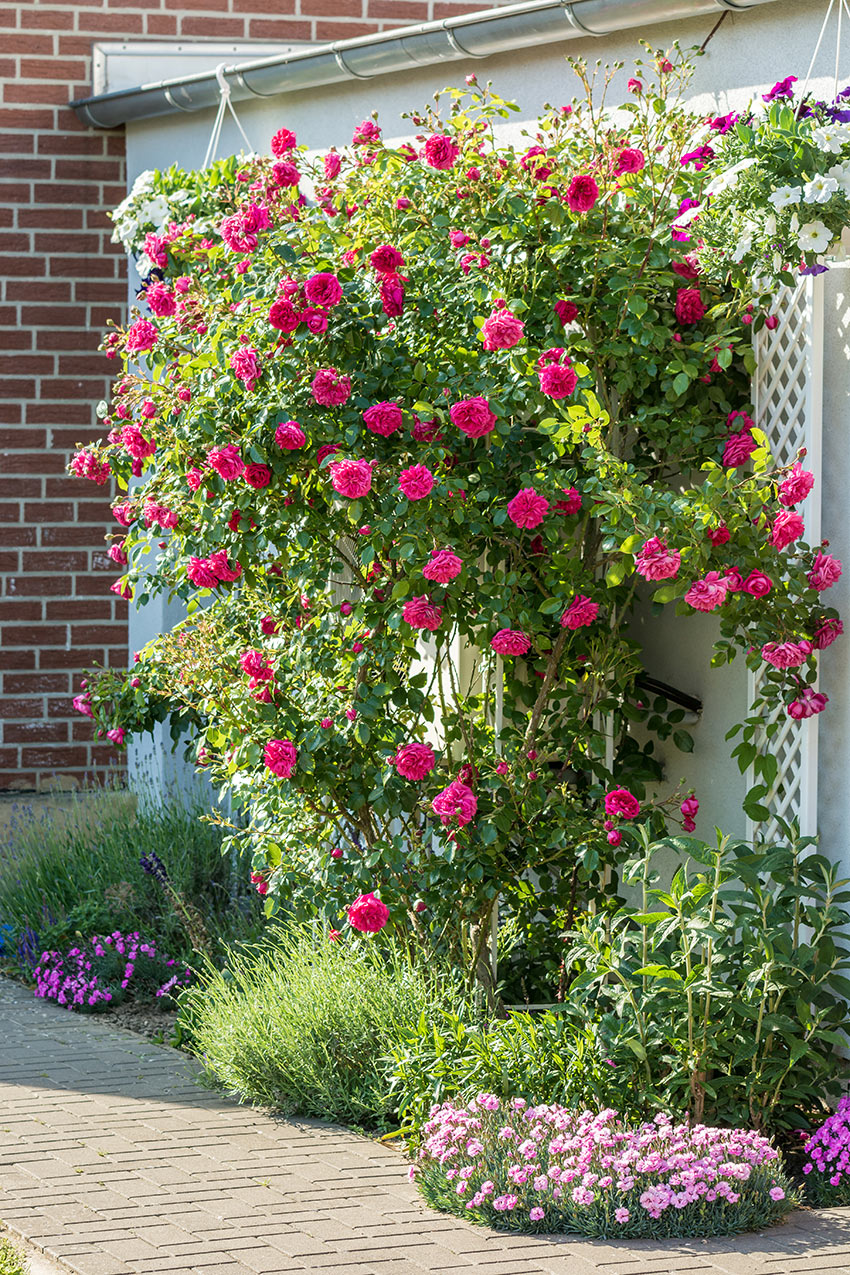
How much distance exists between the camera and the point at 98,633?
8844 millimetres

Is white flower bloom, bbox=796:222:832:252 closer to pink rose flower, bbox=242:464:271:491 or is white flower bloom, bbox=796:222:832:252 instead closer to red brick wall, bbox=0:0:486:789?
pink rose flower, bbox=242:464:271:491

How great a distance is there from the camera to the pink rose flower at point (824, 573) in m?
4.62

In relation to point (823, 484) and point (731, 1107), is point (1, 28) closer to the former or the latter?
point (823, 484)

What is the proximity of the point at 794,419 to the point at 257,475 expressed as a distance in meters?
1.56

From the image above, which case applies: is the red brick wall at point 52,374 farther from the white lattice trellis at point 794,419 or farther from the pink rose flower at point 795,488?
the pink rose flower at point 795,488

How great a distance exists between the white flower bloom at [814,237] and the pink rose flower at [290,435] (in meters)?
1.48

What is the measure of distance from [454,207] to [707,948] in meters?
2.31

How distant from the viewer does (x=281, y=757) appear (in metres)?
5.07

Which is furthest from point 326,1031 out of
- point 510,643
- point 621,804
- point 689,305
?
point 689,305

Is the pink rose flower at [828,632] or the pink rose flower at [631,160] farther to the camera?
the pink rose flower at [631,160]

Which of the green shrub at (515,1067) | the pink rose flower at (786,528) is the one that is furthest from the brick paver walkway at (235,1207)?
the pink rose flower at (786,528)

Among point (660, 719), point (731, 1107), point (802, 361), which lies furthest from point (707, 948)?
point (802, 361)

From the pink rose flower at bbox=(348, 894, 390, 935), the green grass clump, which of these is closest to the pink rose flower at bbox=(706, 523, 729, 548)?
the pink rose flower at bbox=(348, 894, 390, 935)

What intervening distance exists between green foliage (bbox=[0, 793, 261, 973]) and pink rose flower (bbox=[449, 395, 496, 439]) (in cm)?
246
